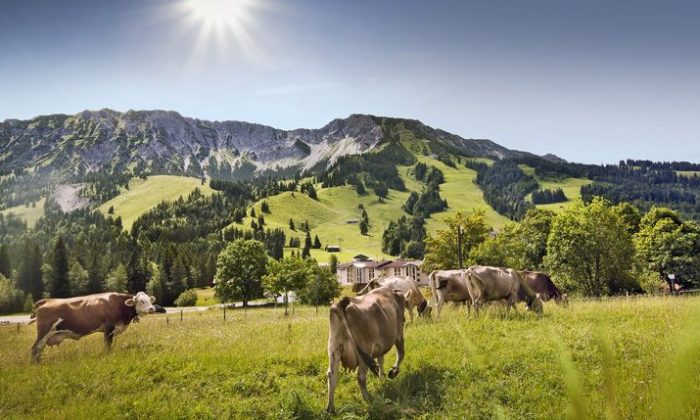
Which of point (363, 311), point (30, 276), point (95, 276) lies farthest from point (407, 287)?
point (95, 276)

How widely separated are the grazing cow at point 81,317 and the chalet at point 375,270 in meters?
143

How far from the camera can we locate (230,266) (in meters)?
91.4

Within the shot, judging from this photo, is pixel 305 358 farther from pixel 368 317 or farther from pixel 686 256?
pixel 686 256

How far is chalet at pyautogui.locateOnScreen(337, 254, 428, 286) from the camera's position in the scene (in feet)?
524

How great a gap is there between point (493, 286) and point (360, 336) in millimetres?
13522

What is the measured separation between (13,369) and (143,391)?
17.2ft

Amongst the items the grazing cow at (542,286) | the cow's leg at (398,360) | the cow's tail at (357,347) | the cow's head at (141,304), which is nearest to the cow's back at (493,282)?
the grazing cow at (542,286)

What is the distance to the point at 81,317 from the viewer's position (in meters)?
16.1

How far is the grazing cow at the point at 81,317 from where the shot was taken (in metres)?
15.3

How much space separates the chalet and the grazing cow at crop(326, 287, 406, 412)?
149 m

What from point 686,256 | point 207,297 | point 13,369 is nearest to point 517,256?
point 686,256

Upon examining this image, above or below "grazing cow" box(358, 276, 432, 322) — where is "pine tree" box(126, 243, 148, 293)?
below

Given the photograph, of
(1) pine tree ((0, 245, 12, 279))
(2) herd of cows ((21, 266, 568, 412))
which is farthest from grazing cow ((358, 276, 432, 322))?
(1) pine tree ((0, 245, 12, 279))

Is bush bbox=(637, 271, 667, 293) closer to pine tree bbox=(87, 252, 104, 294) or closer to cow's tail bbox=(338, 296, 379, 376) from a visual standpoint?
cow's tail bbox=(338, 296, 379, 376)
